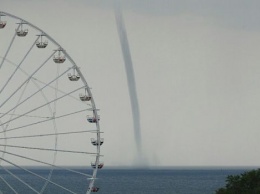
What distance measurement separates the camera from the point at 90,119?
74750 millimetres

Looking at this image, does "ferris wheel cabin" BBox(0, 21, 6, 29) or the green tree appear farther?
the green tree

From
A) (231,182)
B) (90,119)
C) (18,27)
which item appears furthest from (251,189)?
(18,27)

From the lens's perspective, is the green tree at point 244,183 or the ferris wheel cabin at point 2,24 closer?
the ferris wheel cabin at point 2,24

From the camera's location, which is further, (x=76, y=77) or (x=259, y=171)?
(x=259, y=171)

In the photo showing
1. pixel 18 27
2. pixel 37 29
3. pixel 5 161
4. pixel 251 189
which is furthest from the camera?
pixel 251 189

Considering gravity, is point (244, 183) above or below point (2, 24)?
below

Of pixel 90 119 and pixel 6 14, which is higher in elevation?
pixel 6 14

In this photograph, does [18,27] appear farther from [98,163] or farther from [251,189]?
[251,189]

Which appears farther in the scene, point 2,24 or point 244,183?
point 244,183

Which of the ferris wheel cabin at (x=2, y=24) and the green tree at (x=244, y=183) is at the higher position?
the ferris wheel cabin at (x=2, y=24)

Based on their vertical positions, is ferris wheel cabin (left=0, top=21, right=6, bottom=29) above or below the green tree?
above

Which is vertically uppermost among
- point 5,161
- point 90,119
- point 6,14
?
point 6,14

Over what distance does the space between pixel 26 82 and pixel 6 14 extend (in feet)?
17.5

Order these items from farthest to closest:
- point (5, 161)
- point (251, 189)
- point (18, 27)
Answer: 1. point (251, 189)
2. point (18, 27)
3. point (5, 161)
